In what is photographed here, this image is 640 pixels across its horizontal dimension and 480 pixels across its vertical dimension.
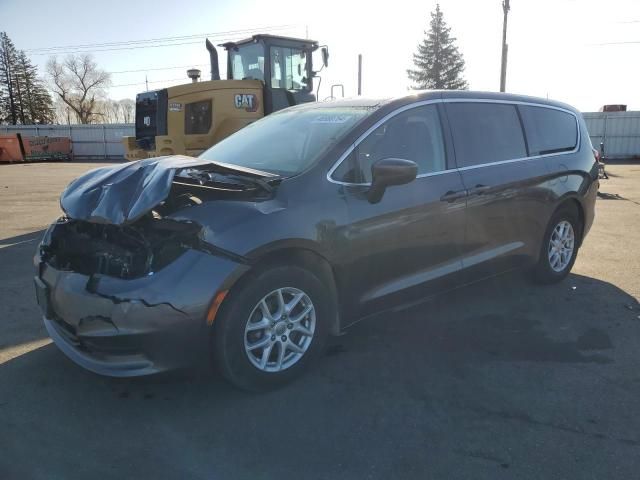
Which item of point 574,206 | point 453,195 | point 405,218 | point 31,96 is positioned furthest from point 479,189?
point 31,96

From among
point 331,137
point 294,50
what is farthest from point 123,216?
point 294,50

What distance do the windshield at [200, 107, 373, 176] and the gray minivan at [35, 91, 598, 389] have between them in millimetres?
16

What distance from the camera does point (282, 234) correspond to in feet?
9.60

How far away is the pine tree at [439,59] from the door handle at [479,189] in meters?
45.3

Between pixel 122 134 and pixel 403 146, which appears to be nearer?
pixel 403 146

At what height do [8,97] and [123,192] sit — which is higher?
[8,97]

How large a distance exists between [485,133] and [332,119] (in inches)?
55.0

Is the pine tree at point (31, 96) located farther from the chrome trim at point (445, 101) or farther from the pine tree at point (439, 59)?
the chrome trim at point (445, 101)

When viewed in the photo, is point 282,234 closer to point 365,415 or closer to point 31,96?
point 365,415

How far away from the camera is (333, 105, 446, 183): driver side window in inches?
135

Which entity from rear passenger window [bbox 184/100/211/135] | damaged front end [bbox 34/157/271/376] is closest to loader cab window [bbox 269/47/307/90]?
rear passenger window [bbox 184/100/211/135]

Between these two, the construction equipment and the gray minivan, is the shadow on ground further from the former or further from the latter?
the construction equipment

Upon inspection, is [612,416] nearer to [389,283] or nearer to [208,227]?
[389,283]

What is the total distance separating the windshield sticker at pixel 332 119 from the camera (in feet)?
12.0
